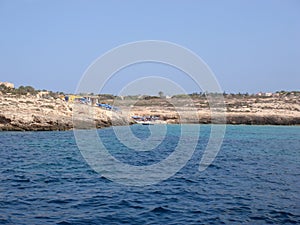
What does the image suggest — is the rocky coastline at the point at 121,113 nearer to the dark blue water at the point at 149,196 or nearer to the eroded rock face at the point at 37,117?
the eroded rock face at the point at 37,117

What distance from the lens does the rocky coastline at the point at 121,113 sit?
57.2 meters

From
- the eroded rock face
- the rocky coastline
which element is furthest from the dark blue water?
the rocky coastline

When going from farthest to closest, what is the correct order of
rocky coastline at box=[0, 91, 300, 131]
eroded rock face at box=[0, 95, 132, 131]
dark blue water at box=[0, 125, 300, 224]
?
rocky coastline at box=[0, 91, 300, 131], eroded rock face at box=[0, 95, 132, 131], dark blue water at box=[0, 125, 300, 224]

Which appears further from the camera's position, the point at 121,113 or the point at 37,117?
the point at 121,113

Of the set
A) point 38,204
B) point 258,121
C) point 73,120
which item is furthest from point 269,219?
point 258,121

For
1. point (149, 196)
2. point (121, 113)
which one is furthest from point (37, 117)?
point (149, 196)

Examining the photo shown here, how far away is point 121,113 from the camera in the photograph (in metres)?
93.6

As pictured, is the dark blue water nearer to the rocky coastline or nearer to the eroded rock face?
the eroded rock face

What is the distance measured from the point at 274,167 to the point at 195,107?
289ft

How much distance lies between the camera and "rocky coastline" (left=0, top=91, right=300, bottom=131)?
57188mm

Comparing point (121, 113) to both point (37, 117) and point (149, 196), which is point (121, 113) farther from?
point (149, 196)

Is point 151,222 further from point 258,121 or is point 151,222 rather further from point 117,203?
point 258,121

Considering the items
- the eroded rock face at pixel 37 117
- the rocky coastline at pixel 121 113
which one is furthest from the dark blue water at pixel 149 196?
the rocky coastline at pixel 121 113

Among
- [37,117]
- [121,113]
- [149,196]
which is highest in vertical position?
[121,113]
